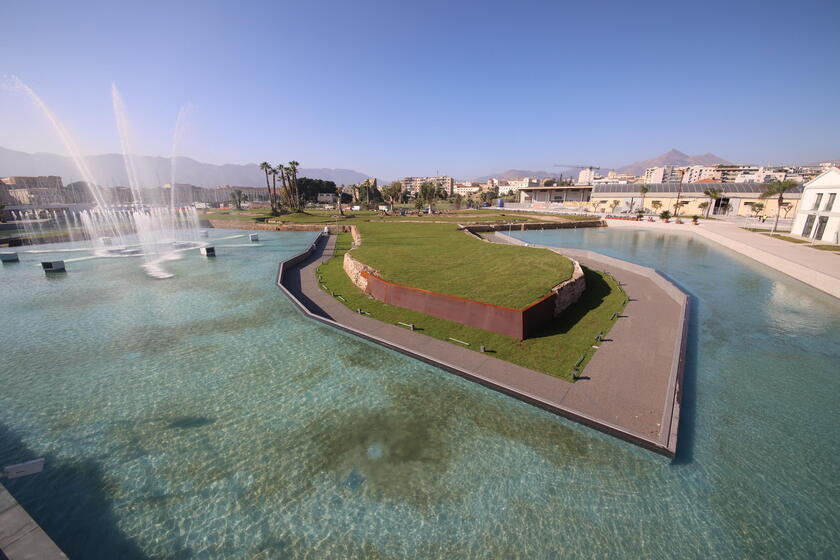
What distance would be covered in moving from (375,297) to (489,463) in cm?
1376

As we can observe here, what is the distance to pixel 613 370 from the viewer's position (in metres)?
13.0

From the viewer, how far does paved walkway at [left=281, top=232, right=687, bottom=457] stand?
10219 mm

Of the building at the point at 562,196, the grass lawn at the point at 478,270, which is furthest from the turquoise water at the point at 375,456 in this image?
the building at the point at 562,196

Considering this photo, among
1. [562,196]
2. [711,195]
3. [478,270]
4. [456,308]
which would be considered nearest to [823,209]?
[711,195]

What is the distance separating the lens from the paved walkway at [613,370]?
1022 cm

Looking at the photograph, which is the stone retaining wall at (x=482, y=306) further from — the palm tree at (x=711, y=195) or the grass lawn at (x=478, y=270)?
the palm tree at (x=711, y=195)

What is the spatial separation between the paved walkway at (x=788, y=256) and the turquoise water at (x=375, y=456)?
12482mm

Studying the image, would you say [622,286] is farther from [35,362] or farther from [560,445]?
[35,362]

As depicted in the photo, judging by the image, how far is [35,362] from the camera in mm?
14562

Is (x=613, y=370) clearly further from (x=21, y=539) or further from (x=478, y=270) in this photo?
(x=21, y=539)

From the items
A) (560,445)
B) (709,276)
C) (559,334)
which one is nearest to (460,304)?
(559,334)

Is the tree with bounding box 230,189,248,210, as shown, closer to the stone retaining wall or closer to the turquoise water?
the stone retaining wall

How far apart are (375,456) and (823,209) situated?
6159 cm

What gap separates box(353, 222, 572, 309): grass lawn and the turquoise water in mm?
6126
